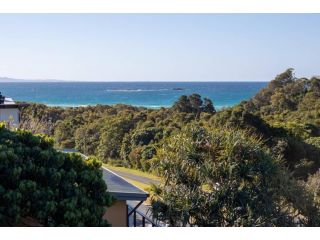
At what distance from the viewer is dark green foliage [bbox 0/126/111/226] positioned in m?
5.49

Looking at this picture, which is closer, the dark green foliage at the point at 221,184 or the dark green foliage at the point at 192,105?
the dark green foliage at the point at 221,184

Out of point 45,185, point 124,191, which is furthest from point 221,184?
point 45,185

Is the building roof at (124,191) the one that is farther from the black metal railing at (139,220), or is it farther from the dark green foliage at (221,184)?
the dark green foliage at (221,184)

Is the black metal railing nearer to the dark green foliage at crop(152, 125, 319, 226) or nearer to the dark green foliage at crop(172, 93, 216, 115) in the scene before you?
the dark green foliage at crop(152, 125, 319, 226)

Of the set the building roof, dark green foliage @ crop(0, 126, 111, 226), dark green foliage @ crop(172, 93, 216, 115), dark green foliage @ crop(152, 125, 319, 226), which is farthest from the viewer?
dark green foliage @ crop(172, 93, 216, 115)

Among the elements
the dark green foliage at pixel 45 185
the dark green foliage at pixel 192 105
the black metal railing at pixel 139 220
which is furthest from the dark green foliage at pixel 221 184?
the dark green foliage at pixel 192 105

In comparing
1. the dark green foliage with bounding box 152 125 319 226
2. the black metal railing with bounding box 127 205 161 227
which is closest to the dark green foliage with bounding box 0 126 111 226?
the black metal railing with bounding box 127 205 161 227

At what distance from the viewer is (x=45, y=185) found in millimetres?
5824

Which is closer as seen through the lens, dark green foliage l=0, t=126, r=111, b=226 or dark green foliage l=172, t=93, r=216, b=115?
dark green foliage l=0, t=126, r=111, b=226

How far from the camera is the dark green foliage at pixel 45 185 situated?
549 centimetres

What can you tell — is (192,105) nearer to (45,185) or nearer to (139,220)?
(139,220)

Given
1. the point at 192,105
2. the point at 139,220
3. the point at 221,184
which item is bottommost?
the point at 139,220

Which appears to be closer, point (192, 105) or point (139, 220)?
point (139, 220)
